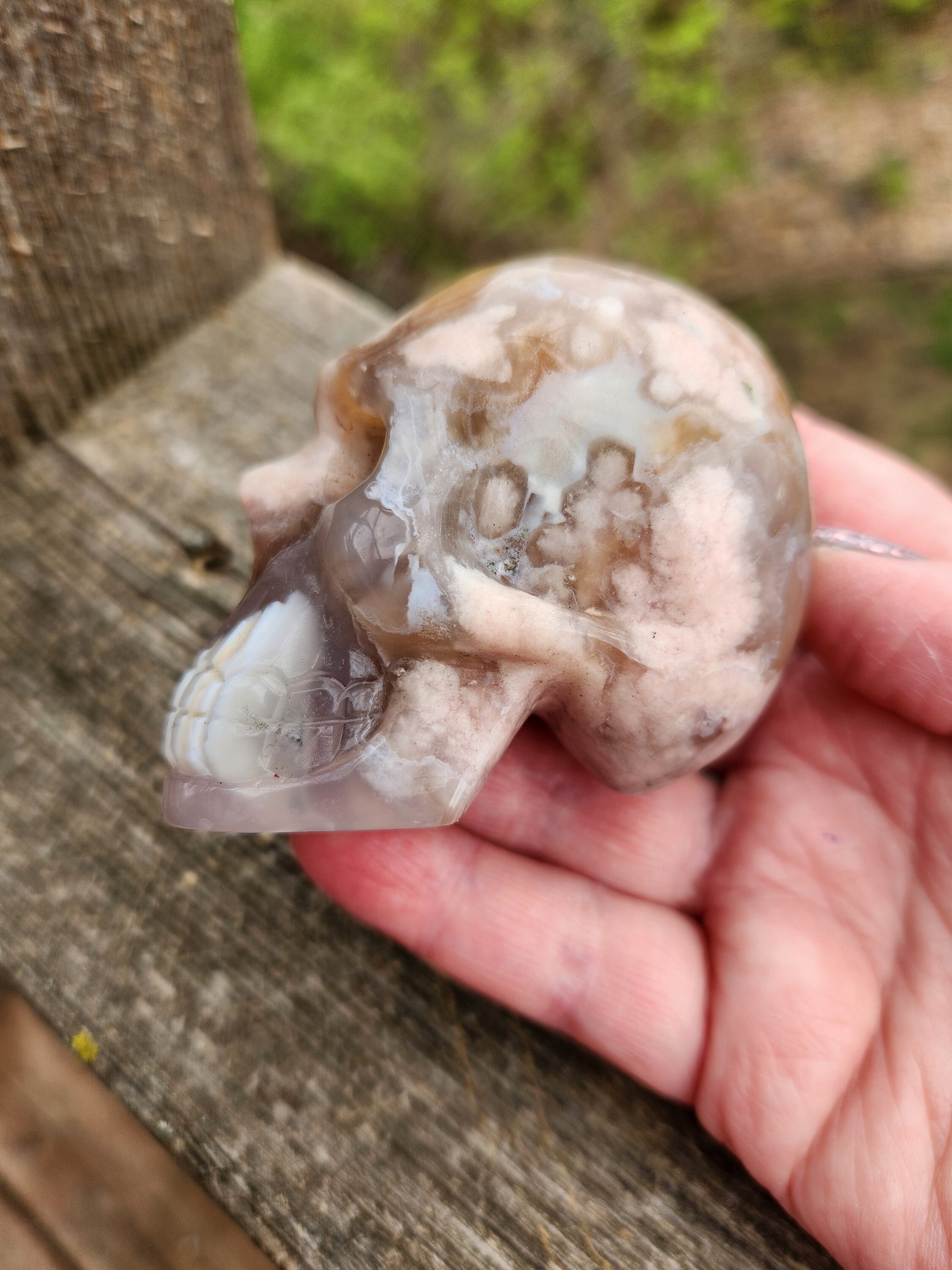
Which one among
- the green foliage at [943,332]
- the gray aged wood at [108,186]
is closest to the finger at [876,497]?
the gray aged wood at [108,186]

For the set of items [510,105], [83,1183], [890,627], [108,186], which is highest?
[108,186]

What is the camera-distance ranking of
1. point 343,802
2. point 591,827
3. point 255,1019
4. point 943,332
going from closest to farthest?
point 343,802
point 255,1019
point 591,827
point 943,332

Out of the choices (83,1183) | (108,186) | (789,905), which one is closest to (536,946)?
(789,905)

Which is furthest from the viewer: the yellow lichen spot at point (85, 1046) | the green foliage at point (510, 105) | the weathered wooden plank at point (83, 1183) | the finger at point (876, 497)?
the green foliage at point (510, 105)

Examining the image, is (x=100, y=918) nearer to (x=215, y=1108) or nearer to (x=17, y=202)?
(x=215, y=1108)

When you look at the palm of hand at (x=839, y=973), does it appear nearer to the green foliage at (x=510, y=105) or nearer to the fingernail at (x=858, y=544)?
the fingernail at (x=858, y=544)

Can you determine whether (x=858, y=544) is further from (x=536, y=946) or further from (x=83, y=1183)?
(x=83, y=1183)
